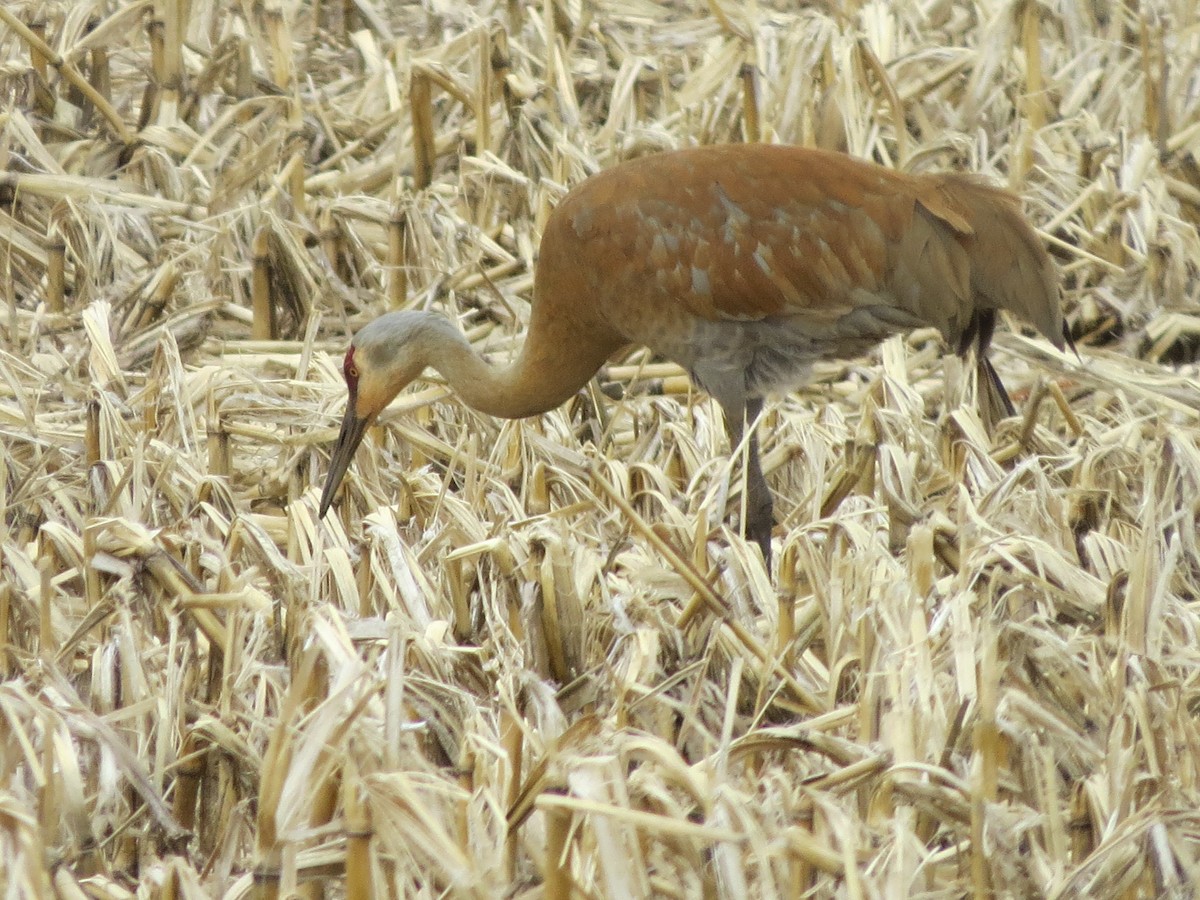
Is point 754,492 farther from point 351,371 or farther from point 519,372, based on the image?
point 351,371

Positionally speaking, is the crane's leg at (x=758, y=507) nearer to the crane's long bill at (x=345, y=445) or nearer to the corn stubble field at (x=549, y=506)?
the corn stubble field at (x=549, y=506)

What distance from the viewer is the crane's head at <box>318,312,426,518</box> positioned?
4.36 m

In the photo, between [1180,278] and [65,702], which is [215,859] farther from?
[1180,278]

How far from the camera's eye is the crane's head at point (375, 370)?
4359 millimetres

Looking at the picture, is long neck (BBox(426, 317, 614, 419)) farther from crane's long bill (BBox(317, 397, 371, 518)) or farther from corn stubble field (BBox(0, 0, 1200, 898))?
crane's long bill (BBox(317, 397, 371, 518))

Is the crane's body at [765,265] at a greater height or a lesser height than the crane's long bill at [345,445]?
greater

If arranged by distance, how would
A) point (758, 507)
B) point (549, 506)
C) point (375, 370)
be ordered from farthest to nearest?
1. point (375, 370)
2. point (758, 507)
3. point (549, 506)

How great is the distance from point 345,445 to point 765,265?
46.4 inches

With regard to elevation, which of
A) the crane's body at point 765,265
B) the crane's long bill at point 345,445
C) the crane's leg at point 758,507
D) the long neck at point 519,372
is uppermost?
the crane's body at point 765,265

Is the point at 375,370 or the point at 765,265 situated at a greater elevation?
the point at 765,265

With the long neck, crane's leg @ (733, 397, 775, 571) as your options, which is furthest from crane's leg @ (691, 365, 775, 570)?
the long neck

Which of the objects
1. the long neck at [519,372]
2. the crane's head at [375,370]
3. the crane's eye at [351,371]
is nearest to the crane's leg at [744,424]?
the long neck at [519,372]

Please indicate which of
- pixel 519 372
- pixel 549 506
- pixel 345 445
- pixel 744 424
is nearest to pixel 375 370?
A: pixel 345 445

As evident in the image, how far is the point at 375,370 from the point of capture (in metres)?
4.43
